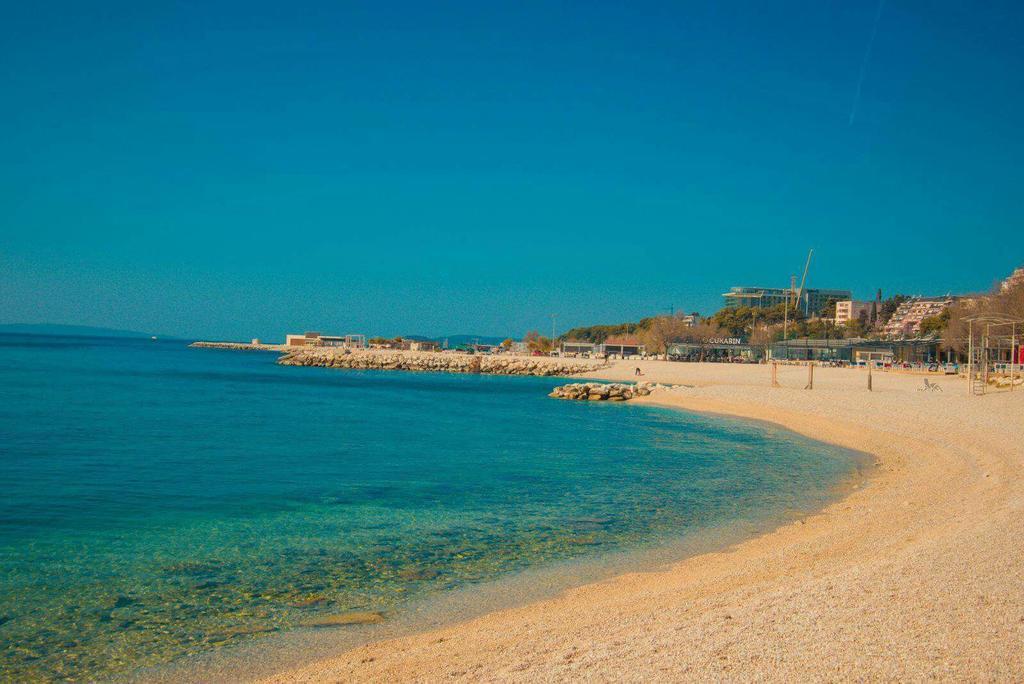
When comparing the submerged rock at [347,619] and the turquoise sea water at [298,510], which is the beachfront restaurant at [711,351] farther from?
the submerged rock at [347,619]

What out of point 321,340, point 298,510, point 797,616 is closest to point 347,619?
point 797,616

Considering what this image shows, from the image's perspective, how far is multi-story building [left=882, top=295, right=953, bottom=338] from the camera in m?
136

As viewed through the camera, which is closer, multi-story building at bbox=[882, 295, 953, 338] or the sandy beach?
the sandy beach

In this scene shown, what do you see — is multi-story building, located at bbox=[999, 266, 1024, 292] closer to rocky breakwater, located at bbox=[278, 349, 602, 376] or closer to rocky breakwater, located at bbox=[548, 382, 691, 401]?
rocky breakwater, located at bbox=[548, 382, 691, 401]

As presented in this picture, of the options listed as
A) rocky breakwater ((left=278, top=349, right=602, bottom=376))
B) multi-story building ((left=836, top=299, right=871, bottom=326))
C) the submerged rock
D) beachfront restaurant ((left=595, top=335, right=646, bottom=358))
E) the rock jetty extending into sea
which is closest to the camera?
the submerged rock

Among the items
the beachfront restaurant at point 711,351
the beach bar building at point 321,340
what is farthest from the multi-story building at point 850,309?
the beach bar building at point 321,340

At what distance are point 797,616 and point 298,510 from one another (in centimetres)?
881

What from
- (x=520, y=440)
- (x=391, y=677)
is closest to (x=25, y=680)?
(x=391, y=677)

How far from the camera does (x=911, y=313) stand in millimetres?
148000

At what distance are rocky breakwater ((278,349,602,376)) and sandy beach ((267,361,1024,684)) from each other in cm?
6654

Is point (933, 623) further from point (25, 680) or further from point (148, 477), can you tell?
point (148, 477)

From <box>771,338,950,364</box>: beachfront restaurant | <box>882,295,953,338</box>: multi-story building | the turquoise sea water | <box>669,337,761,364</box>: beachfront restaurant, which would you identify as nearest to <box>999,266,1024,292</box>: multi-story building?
<box>771,338,950,364</box>: beachfront restaurant

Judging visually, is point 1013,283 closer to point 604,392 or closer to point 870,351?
point 870,351

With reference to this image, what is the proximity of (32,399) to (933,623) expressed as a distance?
35.5m
